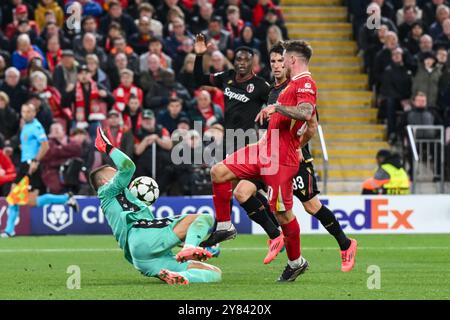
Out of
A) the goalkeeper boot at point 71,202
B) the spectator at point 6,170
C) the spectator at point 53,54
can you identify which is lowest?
the goalkeeper boot at point 71,202

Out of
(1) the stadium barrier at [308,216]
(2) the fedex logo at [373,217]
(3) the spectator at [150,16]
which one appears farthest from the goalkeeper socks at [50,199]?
(3) the spectator at [150,16]

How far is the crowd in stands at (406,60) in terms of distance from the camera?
2516 centimetres

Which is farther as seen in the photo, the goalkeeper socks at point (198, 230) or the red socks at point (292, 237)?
the red socks at point (292, 237)

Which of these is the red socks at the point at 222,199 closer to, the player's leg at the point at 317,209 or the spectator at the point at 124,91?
the player's leg at the point at 317,209

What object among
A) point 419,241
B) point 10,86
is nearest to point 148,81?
point 10,86

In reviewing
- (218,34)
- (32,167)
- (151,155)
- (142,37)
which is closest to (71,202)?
(32,167)

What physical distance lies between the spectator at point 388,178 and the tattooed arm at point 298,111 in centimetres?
1096

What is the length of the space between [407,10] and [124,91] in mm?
7064

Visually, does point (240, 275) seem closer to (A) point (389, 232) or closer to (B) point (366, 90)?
(A) point (389, 232)

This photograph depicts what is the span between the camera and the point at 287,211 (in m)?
12.5

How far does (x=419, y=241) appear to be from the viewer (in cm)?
1994

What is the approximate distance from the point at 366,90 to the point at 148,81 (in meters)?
5.78

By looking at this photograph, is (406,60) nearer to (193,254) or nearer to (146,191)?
(146,191)

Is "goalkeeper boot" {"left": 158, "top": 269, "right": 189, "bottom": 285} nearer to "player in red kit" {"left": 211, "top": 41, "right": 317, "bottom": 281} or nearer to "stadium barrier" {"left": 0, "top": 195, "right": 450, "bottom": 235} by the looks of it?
"player in red kit" {"left": 211, "top": 41, "right": 317, "bottom": 281}
